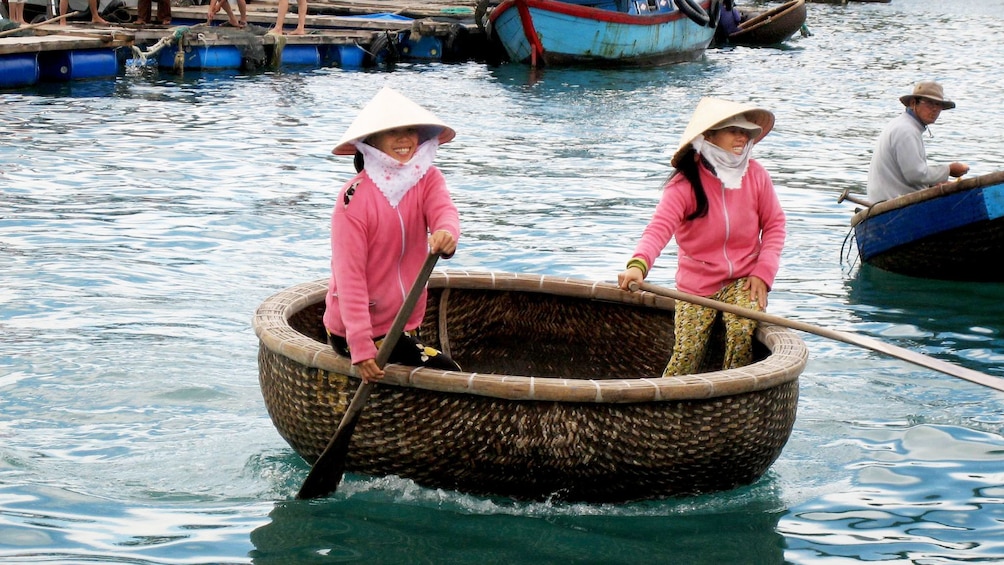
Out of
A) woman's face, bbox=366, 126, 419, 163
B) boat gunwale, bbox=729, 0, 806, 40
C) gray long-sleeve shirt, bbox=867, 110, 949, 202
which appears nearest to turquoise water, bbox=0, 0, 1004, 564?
gray long-sleeve shirt, bbox=867, 110, 949, 202

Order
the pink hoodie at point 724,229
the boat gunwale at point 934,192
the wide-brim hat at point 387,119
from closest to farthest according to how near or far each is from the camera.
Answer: the wide-brim hat at point 387,119 → the pink hoodie at point 724,229 → the boat gunwale at point 934,192

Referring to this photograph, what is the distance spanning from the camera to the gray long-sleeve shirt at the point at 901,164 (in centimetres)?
751

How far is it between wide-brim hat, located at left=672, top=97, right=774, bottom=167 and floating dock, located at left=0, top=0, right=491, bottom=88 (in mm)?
12586

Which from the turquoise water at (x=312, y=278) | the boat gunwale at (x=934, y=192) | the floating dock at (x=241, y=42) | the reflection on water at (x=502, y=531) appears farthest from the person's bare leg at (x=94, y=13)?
the reflection on water at (x=502, y=531)

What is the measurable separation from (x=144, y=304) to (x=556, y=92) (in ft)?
40.2

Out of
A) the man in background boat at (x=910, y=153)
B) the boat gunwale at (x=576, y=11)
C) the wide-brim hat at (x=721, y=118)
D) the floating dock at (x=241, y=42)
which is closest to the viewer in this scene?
the wide-brim hat at (x=721, y=118)

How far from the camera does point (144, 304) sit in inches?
266

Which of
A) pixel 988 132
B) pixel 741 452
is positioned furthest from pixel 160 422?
pixel 988 132

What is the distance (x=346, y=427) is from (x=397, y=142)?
0.97 metres

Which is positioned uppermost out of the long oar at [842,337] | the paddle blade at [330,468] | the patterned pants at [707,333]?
the long oar at [842,337]

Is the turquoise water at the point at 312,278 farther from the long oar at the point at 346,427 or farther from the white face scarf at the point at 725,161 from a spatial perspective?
the white face scarf at the point at 725,161

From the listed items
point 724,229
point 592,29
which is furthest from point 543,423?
point 592,29

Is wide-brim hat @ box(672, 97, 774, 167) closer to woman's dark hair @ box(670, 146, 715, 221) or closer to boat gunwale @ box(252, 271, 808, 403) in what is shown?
woman's dark hair @ box(670, 146, 715, 221)

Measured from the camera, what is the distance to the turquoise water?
410cm
